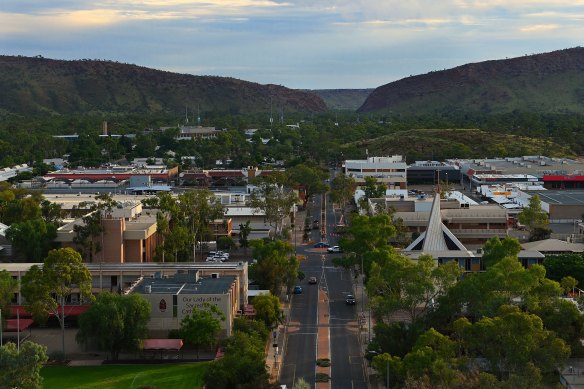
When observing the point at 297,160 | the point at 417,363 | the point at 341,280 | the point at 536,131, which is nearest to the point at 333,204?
the point at 297,160

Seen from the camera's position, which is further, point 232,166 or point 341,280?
point 232,166

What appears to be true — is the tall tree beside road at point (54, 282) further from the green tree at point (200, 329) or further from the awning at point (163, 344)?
the green tree at point (200, 329)

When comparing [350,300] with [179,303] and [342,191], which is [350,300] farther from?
[342,191]

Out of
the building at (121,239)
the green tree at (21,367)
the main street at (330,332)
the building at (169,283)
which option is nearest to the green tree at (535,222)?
the main street at (330,332)

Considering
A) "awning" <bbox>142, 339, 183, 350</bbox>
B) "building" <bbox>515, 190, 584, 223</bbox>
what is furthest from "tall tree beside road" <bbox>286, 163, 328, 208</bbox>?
"awning" <bbox>142, 339, 183, 350</bbox>

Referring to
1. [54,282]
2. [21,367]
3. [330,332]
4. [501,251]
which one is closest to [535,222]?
[501,251]

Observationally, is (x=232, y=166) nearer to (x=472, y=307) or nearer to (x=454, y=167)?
(x=454, y=167)

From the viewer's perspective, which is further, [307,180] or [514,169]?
[514,169]

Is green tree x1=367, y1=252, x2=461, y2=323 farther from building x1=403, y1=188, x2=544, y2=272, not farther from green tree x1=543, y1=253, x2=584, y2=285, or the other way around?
green tree x1=543, y1=253, x2=584, y2=285
